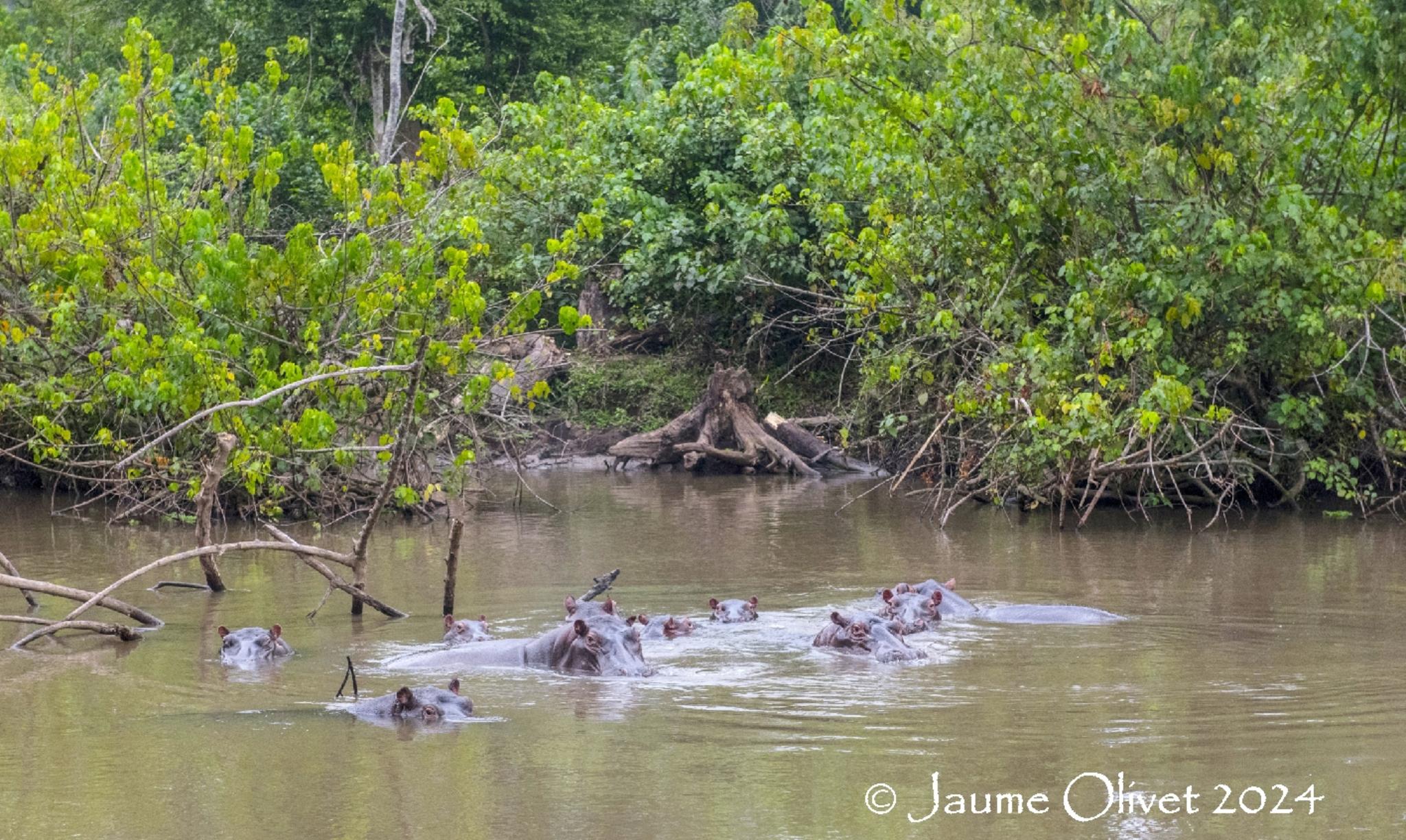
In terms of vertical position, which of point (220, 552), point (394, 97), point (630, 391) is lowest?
point (220, 552)

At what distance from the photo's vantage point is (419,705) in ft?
22.7

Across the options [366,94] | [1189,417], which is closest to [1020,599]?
[1189,417]

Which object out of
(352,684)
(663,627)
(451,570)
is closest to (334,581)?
(451,570)

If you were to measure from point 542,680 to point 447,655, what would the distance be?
2.32 feet

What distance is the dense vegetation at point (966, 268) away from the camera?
1181 cm

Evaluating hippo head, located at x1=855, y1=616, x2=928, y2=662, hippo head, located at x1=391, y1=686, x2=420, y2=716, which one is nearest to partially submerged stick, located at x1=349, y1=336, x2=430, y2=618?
hippo head, located at x1=391, y1=686, x2=420, y2=716

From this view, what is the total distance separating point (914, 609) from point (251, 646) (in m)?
3.48

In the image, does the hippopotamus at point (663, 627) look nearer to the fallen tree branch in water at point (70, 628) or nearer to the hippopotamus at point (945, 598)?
the hippopotamus at point (945, 598)

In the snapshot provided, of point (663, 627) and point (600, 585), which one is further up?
point (600, 585)

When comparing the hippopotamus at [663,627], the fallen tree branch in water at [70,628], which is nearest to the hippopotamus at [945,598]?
the hippopotamus at [663,627]

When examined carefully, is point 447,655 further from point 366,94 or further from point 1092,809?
point 366,94

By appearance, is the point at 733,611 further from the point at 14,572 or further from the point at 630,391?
the point at 630,391

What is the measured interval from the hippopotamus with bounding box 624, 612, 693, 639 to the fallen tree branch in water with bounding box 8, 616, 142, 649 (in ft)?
8.62

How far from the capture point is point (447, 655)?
8.44m
